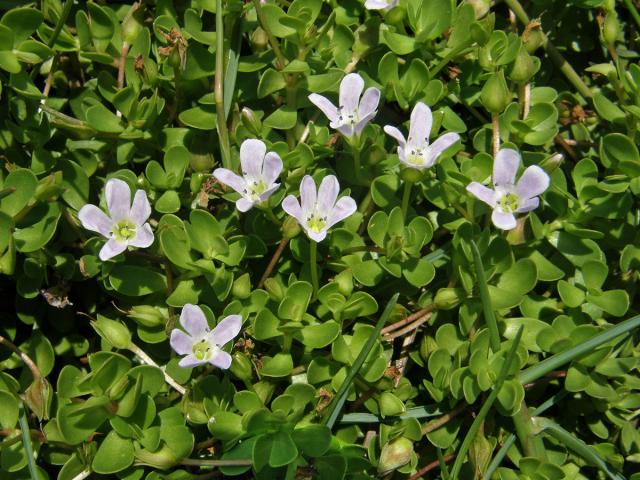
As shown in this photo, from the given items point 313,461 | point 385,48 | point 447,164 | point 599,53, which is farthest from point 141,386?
point 599,53

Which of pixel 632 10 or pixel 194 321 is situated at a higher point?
pixel 632 10

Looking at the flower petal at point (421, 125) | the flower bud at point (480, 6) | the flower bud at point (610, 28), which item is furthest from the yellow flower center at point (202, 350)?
the flower bud at point (610, 28)

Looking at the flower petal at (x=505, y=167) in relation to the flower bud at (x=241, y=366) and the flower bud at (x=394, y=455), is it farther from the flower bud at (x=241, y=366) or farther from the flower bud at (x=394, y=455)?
the flower bud at (x=241, y=366)

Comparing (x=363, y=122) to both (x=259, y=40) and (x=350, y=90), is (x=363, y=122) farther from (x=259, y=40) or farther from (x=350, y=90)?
(x=259, y=40)

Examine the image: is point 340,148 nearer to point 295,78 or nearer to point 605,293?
point 295,78

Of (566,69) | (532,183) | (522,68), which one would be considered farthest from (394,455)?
(566,69)

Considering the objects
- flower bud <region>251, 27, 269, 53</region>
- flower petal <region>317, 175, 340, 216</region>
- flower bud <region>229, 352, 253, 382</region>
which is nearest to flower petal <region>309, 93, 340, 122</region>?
flower petal <region>317, 175, 340, 216</region>
